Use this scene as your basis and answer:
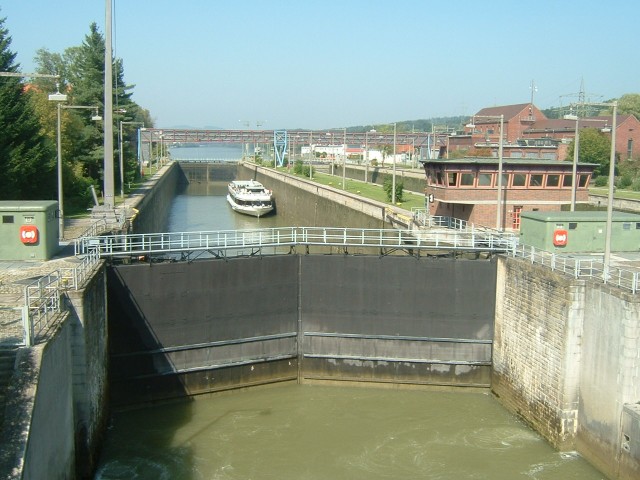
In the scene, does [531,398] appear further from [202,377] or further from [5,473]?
[5,473]

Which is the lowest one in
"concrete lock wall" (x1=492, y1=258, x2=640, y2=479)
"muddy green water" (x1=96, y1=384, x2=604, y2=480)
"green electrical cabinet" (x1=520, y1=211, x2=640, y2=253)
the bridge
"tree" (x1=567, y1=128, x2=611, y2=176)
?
"muddy green water" (x1=96, y1=384, x2=604, y2=480)

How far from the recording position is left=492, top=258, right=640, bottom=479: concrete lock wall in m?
14.1

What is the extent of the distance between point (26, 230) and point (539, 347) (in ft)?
45.2

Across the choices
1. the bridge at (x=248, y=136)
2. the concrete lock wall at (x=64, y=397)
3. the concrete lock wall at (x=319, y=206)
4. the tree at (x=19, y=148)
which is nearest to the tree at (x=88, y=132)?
the tree at (x=19, y=148)

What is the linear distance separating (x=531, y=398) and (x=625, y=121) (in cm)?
5239

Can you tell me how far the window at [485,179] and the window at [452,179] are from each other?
36.8 inches

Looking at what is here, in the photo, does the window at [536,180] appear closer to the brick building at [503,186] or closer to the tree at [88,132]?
the brick building at [503,186]

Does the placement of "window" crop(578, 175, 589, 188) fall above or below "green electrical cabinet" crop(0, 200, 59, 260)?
above

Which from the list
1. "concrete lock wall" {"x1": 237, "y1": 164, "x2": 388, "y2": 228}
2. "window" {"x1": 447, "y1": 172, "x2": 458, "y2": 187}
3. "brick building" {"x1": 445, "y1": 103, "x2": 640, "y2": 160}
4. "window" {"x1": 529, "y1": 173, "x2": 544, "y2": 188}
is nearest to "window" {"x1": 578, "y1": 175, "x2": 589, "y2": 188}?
"window" {"x1": 529, "y1": 173, "x2": 544, "y2": 188}

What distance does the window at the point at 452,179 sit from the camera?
2597cm

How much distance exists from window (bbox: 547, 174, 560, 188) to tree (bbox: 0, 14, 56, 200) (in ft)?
72.7

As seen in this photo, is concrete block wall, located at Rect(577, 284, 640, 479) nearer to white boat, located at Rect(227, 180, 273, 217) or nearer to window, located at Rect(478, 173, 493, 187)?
window, located at Rect(478, 173, 493, 187)

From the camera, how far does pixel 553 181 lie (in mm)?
26609

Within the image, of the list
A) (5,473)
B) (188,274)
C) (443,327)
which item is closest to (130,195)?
(188,274)
